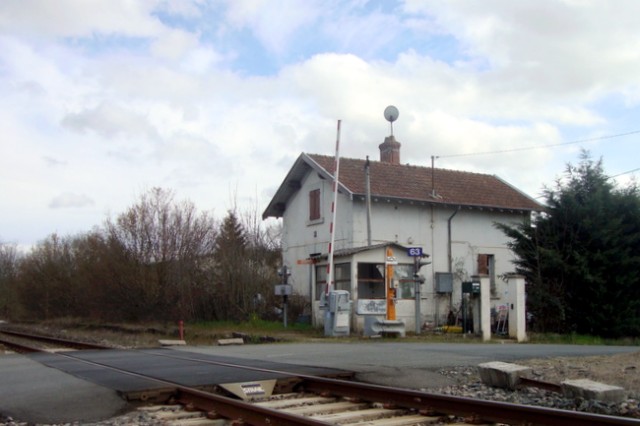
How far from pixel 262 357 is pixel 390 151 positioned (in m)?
20.9

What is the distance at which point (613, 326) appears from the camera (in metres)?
24.0

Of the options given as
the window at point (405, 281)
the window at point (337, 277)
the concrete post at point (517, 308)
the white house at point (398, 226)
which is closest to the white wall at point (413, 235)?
the white house at point (398, 226)

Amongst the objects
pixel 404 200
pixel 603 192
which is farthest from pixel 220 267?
pixel 603 192

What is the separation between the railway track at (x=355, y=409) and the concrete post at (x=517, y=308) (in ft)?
46.7

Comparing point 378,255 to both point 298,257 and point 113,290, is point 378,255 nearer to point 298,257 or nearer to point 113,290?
point 298,257

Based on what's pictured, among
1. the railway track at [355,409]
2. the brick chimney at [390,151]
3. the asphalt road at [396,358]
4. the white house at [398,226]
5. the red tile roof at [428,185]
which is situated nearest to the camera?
the railway track at [355,409]

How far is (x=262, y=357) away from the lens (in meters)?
14.1

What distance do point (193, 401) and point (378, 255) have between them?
55.0 ft

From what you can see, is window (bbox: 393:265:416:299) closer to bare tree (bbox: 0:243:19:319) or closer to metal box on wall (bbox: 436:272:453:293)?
metal box on wall (bbox: 436:272:453:293)

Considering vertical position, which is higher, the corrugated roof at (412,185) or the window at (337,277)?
the corrugated roof at (412,185)

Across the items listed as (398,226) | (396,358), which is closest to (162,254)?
(398,226)

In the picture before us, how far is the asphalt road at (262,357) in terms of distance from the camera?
7.95m

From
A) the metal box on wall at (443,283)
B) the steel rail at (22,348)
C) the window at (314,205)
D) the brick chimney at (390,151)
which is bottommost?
the steel rail at (22,348)

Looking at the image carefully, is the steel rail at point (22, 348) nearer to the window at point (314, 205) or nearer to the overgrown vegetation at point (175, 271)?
the overgrown vegetation at point (175, 271)
